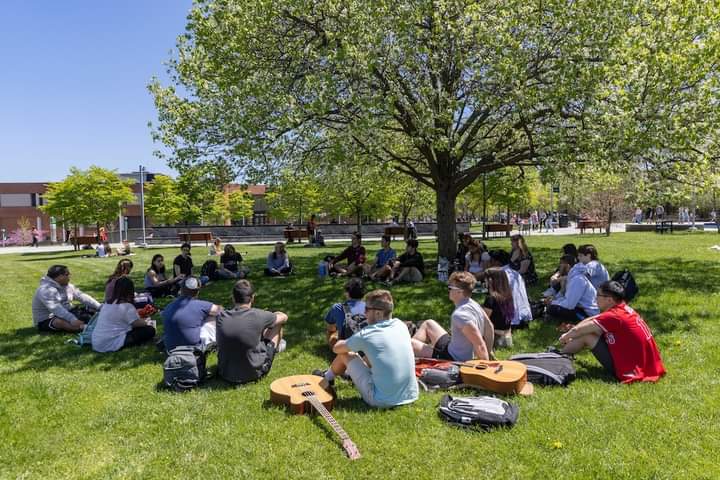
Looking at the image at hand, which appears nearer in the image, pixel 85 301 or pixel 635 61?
pixel 85 301

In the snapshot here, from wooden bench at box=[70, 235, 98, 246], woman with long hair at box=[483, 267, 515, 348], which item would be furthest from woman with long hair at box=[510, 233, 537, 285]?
wooden bench at box=[70, 235, 98, 246]

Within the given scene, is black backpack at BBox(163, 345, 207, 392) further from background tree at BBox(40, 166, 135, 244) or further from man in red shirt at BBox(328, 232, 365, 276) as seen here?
background tree at BBox(40, 166, 135, 244)

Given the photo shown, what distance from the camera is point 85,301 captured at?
8680mm

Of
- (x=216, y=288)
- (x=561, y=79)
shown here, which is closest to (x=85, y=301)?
(x=216, y=288)

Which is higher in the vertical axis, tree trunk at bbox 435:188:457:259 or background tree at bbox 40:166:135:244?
background tree at bbox 40:166:135:244

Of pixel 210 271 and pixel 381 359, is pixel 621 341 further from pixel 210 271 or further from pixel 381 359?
pixel 210 271

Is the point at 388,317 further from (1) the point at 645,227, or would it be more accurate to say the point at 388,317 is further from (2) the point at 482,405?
(1) the point at 645,227

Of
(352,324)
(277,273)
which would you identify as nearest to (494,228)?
(277,273)

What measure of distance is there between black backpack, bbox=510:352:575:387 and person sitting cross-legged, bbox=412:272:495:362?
0.47 m

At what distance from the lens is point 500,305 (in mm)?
6863

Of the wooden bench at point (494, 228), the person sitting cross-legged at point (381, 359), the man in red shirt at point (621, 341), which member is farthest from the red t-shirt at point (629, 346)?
the wooden bench at point (494, 228)

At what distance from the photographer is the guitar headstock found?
4.04 m

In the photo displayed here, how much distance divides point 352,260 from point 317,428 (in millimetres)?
8869

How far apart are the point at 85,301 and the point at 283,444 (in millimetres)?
6062
